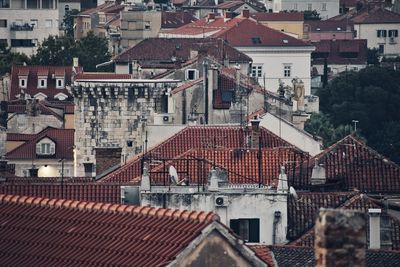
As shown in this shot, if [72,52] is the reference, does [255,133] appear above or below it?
below

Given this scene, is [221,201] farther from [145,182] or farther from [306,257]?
[306,257]

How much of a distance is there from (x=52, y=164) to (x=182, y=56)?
3125 cm

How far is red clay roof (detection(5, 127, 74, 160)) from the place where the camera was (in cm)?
8393

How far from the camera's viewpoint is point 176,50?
119m

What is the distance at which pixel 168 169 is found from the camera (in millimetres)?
52094

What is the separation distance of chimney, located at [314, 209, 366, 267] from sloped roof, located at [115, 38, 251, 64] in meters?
86.2

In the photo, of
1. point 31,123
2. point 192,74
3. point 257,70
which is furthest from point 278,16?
point 192,74

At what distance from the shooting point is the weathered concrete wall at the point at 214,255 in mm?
25156

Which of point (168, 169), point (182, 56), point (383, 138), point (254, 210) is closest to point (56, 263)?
point (254, 210)

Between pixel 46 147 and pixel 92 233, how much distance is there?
5993cm

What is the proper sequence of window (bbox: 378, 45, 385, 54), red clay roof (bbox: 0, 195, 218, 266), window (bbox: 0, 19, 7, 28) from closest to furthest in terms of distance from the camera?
red clay roof (bbox: 0, 195, 218, 266) < window (bbox: 0, 19, 7, 28) < window (bbox: 378, 45, 385, 54)

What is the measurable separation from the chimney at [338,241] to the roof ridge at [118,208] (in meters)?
5.03

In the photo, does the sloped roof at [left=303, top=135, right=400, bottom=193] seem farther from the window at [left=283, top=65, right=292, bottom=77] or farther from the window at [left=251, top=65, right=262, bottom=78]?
the window at [left=283, top=65, right=292, bottom=77]

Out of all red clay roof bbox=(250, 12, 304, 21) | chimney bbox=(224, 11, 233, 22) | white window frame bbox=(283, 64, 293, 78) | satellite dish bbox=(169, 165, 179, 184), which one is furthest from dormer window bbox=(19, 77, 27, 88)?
satellite dish bbox=(169, 165, 179, 184)
